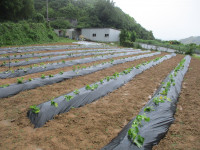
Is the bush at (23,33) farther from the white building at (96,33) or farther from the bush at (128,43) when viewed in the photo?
the bush at (128,43)

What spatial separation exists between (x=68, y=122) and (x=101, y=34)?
27555mm

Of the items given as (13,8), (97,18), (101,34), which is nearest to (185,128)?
(13,8)

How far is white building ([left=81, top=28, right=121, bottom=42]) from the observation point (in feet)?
92.6

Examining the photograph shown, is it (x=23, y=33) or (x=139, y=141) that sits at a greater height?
(x=23, y=33)

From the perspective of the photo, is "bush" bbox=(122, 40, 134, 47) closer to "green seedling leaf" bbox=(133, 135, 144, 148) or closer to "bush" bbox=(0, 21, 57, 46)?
"bush" bbox=(0, 21, 57, 46)

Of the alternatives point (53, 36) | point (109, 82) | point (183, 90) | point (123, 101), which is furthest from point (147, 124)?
point (53, 36)

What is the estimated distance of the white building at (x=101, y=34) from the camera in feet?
92.6

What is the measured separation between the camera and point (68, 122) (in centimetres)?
287

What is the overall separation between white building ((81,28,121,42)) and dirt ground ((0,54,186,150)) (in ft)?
82.4

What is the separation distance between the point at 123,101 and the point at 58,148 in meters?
2.20

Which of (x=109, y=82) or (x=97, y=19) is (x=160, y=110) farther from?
(x=97, y=19)

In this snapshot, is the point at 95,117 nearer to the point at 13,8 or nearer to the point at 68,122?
the point at 68,122

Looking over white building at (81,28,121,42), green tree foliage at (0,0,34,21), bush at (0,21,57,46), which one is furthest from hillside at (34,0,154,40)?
bush at (0,21,57,46)

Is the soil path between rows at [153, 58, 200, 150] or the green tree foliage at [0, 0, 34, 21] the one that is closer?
the soil path between rows at [153, 58, 200, 150]
